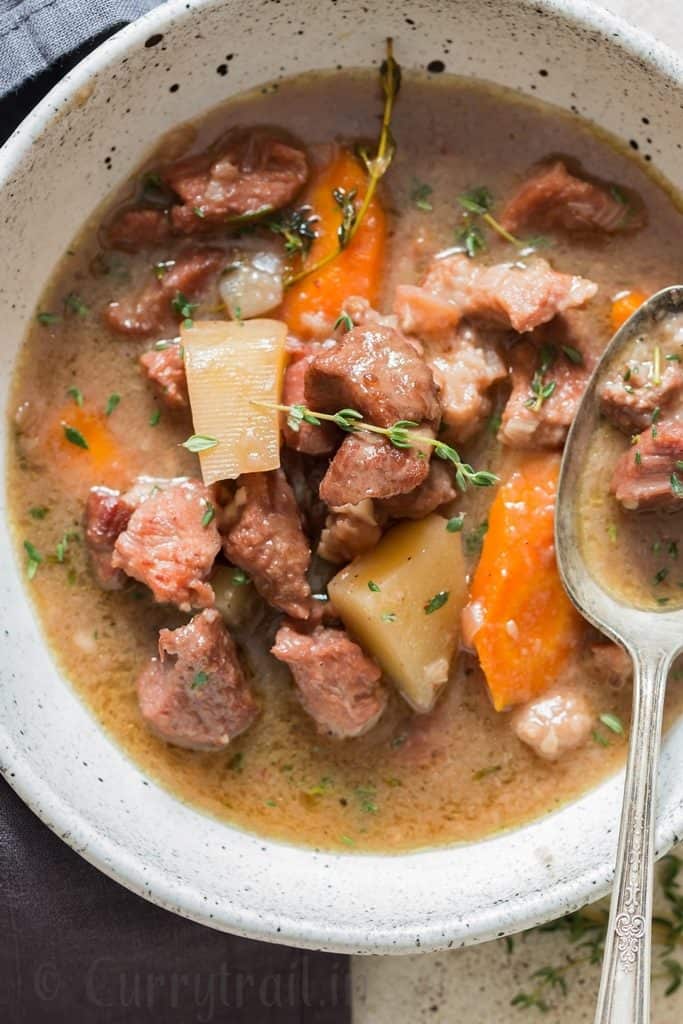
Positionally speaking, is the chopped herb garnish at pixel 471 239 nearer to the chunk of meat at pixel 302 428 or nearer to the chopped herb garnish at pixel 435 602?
the chunk of meat at pixel 302 428

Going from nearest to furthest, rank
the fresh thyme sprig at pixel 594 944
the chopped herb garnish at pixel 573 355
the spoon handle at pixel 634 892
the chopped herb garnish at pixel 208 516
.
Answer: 1. the spoon handle at pixel 634 892
2. the chopped herb garnish at pixel 208 516
3. the chopped herb garnish at pixel 573 355
4. the fresh thyme sprig at pixel 594 944

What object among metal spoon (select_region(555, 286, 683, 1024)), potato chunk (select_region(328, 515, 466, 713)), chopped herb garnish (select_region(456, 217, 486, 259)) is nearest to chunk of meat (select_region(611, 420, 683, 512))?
metal spoon (select_region(555, 286, 683, 1024))

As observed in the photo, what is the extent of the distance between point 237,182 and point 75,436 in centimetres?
88

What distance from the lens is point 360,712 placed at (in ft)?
11.0

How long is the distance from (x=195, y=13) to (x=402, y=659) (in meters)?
1.82

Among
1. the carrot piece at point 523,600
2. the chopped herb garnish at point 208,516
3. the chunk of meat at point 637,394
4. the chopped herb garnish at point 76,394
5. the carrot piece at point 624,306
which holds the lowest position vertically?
the carrot piece at point 523,600

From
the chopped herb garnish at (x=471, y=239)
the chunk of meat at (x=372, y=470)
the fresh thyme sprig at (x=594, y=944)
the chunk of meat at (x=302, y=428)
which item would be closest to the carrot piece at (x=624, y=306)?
the chopped herb garnish at (x=471, y=239)

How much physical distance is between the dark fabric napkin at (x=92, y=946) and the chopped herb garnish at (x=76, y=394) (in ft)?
2.48

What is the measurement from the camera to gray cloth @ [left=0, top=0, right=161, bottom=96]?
338cm

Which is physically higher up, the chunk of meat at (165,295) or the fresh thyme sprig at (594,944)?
the chunk of meat at (165,295)

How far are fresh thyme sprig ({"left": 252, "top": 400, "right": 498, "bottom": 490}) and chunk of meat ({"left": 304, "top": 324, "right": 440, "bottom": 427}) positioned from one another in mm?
27

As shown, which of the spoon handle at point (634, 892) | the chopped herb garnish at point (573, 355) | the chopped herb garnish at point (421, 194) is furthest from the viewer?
the chopped herb garnish at point (421, 194)

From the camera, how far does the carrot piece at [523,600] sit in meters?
3.37

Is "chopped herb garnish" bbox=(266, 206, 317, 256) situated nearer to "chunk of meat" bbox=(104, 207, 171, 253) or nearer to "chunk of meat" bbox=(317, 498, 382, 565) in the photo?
"chunk of meat" bbox=(104, 207, 171, 253)
